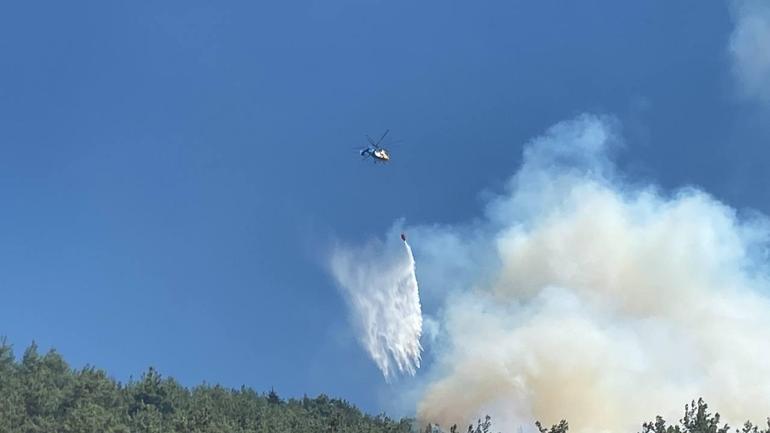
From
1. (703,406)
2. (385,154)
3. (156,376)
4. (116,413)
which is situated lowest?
(703,406)

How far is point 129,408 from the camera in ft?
440

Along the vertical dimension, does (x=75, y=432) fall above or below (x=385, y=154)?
below

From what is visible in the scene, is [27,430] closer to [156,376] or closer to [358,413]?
[156,376]

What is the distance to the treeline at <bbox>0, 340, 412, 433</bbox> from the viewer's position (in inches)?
4296

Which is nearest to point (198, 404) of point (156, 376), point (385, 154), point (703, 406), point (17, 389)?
point (156, 376)

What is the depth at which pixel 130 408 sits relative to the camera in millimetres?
134500

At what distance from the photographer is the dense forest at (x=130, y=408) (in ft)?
358

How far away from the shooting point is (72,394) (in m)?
127

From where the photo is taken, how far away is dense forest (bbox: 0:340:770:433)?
10905 cm

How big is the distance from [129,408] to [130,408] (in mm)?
383

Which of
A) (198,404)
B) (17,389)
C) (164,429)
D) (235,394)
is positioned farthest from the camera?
(235,394)

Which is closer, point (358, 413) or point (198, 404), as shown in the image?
point (198, 404)

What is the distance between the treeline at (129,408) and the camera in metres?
109

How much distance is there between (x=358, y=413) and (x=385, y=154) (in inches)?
2079
